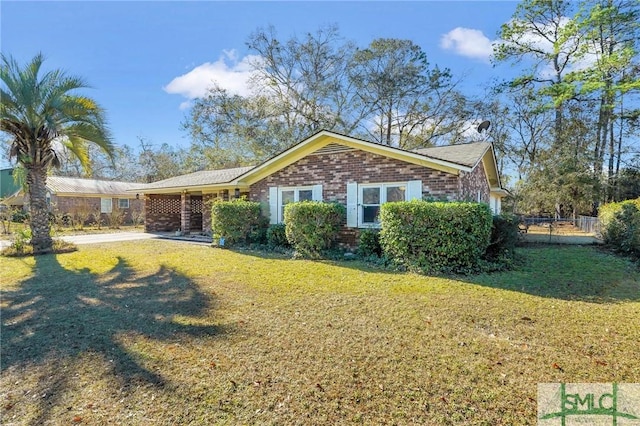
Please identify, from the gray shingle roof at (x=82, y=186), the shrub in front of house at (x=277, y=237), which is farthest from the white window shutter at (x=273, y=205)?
the gray shingle roof at (x=82, y=186)

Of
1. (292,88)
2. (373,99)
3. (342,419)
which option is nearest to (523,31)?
(373,99)

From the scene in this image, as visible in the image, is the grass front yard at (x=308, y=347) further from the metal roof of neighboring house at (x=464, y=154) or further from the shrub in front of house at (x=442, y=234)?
the metal roof of neighboring house at (x=464, y=154)

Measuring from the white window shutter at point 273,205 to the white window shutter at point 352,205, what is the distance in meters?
3.16

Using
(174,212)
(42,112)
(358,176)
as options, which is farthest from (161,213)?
(358,176)

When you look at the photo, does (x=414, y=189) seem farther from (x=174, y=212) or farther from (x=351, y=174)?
(x=174, y=212)

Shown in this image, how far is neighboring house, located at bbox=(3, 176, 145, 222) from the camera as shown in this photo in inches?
1013

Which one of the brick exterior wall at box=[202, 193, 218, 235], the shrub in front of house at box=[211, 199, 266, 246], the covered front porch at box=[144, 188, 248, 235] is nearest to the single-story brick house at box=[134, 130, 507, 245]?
the shrub in front of house at box=[211, 199, 266, 246]

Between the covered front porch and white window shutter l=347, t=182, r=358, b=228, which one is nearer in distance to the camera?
white window shutter l=347, t=182, r=358, b=228

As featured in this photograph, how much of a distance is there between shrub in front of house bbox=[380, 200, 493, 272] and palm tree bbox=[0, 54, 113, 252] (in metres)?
10.8

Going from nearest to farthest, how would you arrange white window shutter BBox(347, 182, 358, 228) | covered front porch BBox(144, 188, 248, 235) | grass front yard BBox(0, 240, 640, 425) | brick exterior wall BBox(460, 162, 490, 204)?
grass front yard BBox(0, 240, 640, 425), brick exterior wall BBox(460, 162, 490, 204), white window shutter BBox(347, 182, 358, 228), covered front porch BBox(144, 188, 248, 235)

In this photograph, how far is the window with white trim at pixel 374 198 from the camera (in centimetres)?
1078

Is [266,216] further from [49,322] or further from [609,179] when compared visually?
[609,179]

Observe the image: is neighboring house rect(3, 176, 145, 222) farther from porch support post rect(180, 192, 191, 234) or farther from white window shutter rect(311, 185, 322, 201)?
white window shutter rect(311, 185, 322, 201)

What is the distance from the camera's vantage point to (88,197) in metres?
27.1
